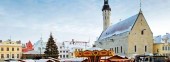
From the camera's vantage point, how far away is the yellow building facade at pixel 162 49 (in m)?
49.7

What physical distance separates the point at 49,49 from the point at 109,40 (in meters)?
10.7

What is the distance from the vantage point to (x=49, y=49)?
53219 mm

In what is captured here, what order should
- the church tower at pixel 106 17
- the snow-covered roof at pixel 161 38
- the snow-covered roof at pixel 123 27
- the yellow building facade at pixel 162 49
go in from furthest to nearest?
the church tower at pixel 106 17 < the snow-covered roof at pixel 161 38 < the yellow building facade at pixel 162 49 < the snow-covered roof at pixel 123 27

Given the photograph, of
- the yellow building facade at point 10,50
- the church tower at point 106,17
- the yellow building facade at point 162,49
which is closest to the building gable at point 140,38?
the yellow building facade at point 162,49

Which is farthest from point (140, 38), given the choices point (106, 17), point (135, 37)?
point (106, 17)

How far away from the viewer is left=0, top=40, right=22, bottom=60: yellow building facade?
61.3m

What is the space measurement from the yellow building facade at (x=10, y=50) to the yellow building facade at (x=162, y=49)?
27479 mm

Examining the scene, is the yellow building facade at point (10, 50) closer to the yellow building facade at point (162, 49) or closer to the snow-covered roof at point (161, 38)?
the snow-covered roof at point (161, 38)

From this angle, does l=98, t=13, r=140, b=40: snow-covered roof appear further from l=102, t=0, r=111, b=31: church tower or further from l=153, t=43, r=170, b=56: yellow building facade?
l=153, t=43, r=170, b=56: yellow building facade

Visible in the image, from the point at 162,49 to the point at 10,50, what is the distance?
29.3 meters

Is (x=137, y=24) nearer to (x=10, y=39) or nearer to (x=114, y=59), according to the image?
(x=114, y=59)

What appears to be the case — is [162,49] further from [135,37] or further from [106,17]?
[106,17]

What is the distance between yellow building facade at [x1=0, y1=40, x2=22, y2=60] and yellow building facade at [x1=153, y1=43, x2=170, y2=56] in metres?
27.5

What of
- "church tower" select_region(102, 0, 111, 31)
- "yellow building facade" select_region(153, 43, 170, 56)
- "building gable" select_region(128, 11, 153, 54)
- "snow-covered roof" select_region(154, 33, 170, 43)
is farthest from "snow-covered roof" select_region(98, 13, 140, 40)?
"snow-covered roof" select_region(154, 33, 170, 43)
